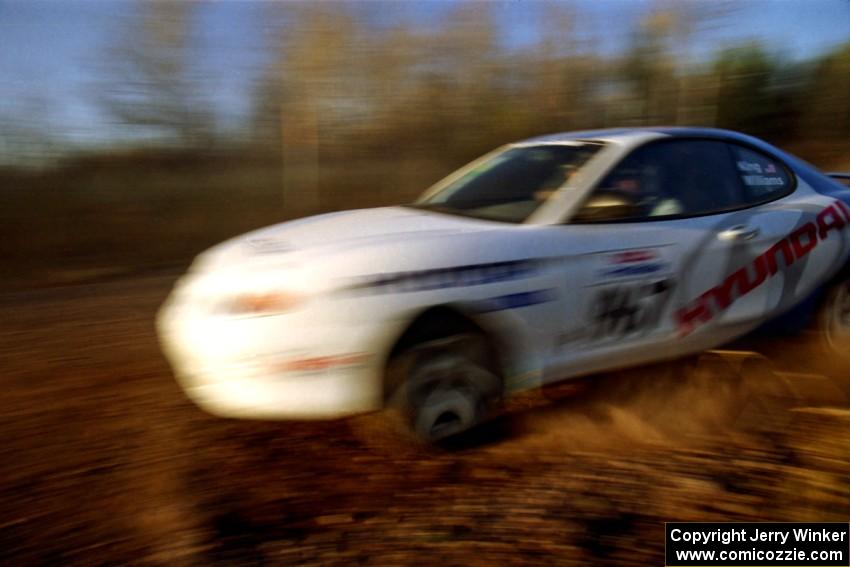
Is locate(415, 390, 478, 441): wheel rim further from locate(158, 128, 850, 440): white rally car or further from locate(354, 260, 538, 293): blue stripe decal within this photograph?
locate(354, 260, 538, 293): blue stripe decal

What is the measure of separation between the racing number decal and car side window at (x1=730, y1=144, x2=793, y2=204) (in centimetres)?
100

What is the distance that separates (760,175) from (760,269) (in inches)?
26.0

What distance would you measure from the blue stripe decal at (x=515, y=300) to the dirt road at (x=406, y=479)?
68 centimetres

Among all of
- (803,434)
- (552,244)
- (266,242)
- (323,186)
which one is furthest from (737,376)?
(323,186)

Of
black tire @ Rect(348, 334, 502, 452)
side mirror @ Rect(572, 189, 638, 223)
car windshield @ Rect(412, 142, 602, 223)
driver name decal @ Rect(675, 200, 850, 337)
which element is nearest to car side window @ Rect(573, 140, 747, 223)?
side mirror @ Rect(572, 189, 638, 223)

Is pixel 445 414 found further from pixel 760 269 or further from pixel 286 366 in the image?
pixel 760 269

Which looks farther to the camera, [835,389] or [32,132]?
[32,132]

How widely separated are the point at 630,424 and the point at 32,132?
9.42m

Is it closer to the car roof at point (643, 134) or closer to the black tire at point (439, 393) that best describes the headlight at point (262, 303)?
the black tire at point (439, 393)

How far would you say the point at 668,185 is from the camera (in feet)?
12.5

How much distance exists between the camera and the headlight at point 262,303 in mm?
2850

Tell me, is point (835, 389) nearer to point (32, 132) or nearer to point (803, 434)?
point (803, 434)

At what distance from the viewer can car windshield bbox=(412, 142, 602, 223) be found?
3605 millimetres

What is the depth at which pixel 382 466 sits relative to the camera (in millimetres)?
3082
